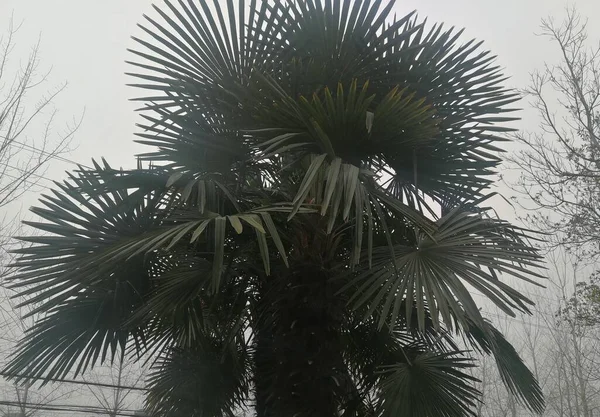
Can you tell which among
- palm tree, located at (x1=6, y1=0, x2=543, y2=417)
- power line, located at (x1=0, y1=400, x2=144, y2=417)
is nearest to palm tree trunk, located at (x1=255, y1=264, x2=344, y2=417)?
palm tree, located at (x1=6, y1=0, x2=543, y2=417)

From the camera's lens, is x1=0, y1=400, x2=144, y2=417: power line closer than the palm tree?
No

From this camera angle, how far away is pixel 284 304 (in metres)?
2.91

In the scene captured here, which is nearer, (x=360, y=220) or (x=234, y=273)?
(x=360, y=220)

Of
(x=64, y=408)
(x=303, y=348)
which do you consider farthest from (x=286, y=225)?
(x=64, y=408)

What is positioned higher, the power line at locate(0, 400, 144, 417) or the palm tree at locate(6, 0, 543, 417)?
the palm tree at locate(6, 0, 543, 417)

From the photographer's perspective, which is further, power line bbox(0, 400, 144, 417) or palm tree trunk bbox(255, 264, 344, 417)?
power line bbox(0, 400, 144, 417)

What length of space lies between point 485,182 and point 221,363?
1995 millimetres

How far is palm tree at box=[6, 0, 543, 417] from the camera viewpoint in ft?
8.29

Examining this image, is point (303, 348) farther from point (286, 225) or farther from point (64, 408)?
point (64, 408)

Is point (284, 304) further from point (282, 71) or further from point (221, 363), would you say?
point (282, 71)

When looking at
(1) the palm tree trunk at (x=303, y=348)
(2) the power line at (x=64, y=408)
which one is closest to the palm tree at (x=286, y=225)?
(1) the palm tree trunk at (x=303, y=348)

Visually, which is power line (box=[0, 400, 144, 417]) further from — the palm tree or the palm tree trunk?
the palm tree trunk

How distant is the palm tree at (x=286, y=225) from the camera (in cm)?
253

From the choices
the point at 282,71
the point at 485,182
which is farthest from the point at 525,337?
the point at 282,71
